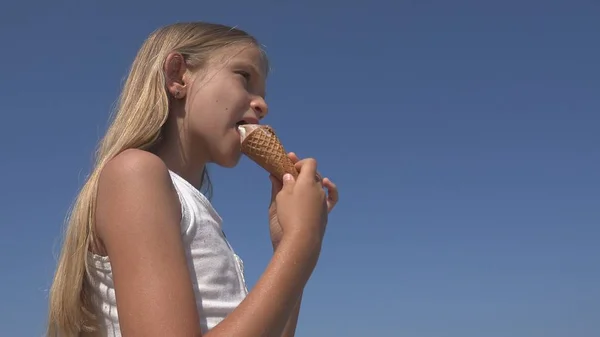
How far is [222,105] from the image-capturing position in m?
3.90

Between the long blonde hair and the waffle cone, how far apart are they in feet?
1.65

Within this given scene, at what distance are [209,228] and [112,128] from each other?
3.08 ft

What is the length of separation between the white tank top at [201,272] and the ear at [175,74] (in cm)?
63

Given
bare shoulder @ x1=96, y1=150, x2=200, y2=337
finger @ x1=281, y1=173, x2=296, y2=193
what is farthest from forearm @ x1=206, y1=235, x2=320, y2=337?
finger @ x1=281, y1=173, x2=296, y2=193

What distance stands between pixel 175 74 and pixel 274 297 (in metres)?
1.67

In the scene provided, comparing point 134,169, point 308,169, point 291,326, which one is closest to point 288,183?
point 308,169

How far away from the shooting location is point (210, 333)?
2908 mm

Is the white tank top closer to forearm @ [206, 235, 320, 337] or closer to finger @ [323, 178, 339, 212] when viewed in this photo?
forearm @ [206, 235, 320, 337]

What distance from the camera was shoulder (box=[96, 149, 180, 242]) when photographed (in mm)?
3105

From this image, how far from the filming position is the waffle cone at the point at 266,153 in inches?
156

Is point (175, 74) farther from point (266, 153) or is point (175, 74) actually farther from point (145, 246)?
point (145, 246)

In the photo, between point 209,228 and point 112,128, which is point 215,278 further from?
point 112,128

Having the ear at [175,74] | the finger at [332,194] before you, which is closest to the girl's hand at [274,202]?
the finger at [332,194]

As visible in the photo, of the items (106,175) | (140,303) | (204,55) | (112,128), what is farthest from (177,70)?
(140,303)
